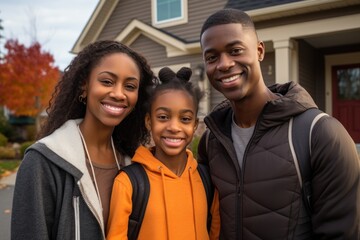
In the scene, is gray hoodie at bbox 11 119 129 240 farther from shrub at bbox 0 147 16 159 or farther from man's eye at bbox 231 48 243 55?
shrub at bbox 0 147 16 159

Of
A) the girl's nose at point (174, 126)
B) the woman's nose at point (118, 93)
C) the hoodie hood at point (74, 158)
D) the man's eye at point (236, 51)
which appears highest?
the man's eye at point (236, 51)

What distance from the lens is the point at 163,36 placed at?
36.7ft

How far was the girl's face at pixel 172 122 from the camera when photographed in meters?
2.40

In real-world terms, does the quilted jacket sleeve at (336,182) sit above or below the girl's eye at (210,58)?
below

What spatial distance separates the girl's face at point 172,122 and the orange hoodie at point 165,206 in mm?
105

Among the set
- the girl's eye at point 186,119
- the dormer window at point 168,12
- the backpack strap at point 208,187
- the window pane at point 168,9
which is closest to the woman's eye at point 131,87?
the girl's eye at point 186,119

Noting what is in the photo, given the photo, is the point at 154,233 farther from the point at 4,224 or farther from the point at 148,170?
the point at 4,224

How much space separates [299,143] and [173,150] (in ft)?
2.79

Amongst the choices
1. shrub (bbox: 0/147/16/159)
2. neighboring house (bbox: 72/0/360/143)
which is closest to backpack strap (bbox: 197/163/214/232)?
neighboring house (bbox: 72/0/360/143)

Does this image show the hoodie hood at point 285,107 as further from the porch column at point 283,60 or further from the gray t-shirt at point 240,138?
the porch column at point 283,60

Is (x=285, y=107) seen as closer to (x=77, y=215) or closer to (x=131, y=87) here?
(x=131, y=87)

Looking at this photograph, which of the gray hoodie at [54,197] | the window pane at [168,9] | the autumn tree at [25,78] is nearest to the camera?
the gray hoodie at [54,197]

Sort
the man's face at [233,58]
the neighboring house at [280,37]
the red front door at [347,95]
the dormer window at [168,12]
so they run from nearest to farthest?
the man's face at [233,58] < the neighboring house at [280,37] < the red front door at [347,95] < the dormer window at [168,12]

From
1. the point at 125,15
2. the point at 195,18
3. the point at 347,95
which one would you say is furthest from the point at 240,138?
the point at 125,15
